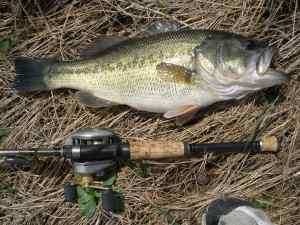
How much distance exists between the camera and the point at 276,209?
2979 millimetres

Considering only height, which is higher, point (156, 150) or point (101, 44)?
point (101, 44)

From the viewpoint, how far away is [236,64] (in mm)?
2623

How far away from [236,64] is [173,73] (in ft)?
1.44

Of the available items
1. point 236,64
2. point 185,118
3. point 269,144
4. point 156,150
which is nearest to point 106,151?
point 156,150

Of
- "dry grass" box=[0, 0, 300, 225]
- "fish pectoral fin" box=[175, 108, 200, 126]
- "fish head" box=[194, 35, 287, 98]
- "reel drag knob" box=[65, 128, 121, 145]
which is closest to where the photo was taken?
"fish head" box=[194, 35, 287, 98]

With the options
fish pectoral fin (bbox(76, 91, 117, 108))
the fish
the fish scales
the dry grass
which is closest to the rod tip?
the dry grass

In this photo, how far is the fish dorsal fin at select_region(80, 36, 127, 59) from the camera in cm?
293

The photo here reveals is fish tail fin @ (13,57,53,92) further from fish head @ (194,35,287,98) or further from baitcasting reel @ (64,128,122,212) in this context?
fish head @ (194,35,287,98)

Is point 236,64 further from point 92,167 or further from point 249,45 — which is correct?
point 92,167

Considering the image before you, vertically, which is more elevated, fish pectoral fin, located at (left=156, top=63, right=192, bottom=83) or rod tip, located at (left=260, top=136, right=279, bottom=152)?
fish pectoral fin, located at (left=156, top=63, right=192, bottom=83)

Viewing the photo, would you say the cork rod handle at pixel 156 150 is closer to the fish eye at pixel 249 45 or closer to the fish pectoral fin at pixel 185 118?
the fish pectoral fin at pixel 185 118

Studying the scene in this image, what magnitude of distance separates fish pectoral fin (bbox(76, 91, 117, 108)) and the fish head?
74 centimetres

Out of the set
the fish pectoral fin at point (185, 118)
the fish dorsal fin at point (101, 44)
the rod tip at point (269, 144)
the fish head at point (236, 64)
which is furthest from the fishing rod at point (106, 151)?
the fish dorsal fin at point (101, 44)

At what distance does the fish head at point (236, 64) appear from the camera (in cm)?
262
